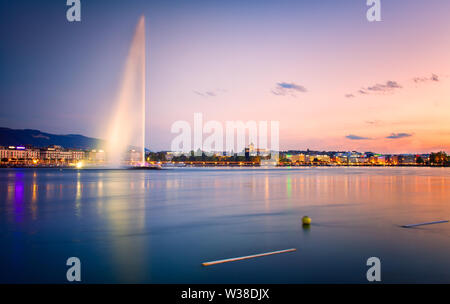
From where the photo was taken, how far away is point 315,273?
734 cm

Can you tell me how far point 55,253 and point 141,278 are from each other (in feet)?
10.9

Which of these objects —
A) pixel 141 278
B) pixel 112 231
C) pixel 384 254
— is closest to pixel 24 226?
pixel 112 231

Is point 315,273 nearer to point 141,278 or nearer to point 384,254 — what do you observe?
point 384,254

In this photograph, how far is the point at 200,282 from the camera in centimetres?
682

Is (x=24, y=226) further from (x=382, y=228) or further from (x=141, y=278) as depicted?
(x=382, y=228)

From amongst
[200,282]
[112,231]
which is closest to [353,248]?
[200,282]
